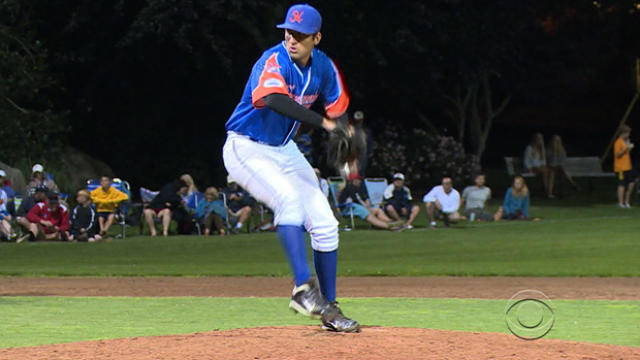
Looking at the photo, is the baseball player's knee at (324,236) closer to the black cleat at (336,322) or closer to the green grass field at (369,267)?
the black cleat at (336,322)

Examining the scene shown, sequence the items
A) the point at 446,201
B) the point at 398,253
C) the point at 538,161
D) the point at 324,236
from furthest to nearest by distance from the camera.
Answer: the point at 538,161 < the point at 446,201 < the point at 398,253 < the point at 324,236

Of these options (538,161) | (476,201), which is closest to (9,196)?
(476,201)

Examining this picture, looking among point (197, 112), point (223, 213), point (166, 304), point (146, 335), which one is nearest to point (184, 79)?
point (197, 112)

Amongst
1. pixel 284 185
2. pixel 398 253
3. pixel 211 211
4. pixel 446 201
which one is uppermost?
pixel 284 185

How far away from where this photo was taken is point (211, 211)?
2286 centimetres

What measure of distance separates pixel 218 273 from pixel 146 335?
7972 millimetres

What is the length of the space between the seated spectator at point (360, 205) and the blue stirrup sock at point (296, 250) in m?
15.6

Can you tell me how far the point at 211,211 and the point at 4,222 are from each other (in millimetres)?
4009

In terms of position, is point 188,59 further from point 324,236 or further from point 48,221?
point 324,236

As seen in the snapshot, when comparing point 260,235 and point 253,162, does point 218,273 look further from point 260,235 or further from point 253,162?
point 253,162

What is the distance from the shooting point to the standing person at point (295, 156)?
777 centimetres

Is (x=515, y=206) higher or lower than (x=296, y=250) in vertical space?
lower

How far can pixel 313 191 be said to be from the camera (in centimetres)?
800

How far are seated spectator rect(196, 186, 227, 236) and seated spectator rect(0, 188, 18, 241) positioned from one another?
144 inches
